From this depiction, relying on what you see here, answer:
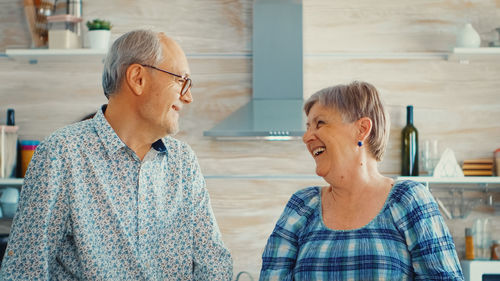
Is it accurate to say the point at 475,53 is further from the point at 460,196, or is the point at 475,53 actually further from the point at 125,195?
the point at 125,195

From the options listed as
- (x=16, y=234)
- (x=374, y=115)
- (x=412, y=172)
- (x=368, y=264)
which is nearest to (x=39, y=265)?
(x=16, y=234)

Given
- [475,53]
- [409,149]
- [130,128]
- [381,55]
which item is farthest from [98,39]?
[475,53]

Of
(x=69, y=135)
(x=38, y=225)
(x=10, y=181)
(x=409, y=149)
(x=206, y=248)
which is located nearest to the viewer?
(x=38, y=225)

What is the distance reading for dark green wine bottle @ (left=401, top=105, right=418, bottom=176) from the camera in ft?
11.4

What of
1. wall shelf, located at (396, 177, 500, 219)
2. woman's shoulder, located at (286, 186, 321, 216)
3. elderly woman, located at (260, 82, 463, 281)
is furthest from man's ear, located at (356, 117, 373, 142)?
wall shelf, located at (396, 177, 500, 219)

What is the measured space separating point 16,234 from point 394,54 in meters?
2.65

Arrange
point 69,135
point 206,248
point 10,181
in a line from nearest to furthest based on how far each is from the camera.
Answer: point 69,135
point 206,248
point 10,181

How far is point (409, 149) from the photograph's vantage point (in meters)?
3.52

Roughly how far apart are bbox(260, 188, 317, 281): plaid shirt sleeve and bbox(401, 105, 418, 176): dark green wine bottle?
74.1 inches

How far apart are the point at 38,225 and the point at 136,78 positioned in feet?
1.47

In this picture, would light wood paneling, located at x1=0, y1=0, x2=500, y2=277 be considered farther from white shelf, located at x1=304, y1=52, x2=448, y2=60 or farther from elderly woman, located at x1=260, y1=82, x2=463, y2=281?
elderly woman, located at x1=260, y1=82, x2=463, y2=281

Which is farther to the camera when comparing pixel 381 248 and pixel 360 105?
pixel 360 105

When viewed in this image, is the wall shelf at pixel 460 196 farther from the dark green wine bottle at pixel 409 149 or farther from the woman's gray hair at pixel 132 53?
the woman's gray hair at pixel 132 53

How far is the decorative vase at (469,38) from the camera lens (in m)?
3.41
